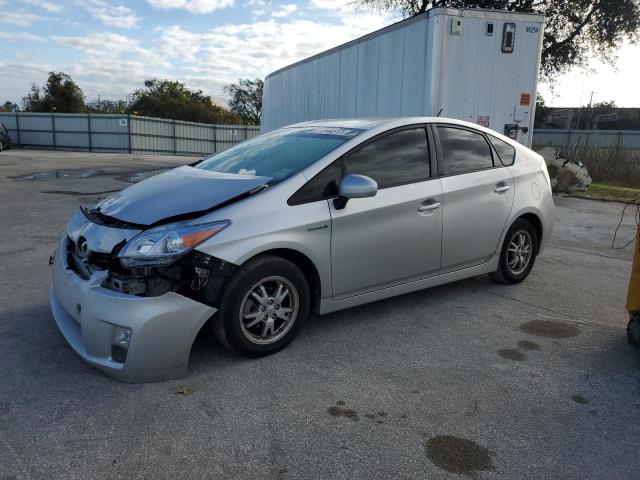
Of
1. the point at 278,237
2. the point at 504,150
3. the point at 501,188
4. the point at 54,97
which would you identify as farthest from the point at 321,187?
the point at 54,97

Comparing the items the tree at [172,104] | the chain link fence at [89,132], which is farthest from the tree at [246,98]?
the chain link fence at [89,132]

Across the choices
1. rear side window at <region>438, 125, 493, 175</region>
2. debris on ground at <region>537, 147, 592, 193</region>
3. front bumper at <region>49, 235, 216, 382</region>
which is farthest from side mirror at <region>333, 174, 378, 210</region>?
debris on ground at <region>537, 147, 592, 193</region>

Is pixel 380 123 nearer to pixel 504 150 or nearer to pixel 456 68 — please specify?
pixel 504 150

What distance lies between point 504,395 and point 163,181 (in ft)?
9.22

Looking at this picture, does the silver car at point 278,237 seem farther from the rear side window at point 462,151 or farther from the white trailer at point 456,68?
the white trailer at point 456,68

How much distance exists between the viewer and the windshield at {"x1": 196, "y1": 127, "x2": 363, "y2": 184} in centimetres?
399

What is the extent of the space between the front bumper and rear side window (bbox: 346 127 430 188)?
5.27ft

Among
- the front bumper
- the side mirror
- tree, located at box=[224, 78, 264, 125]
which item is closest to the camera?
the front bumper

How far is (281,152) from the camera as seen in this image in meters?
4.29

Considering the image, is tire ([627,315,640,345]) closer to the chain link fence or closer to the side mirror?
the side mirror

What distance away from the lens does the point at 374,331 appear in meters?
4.21

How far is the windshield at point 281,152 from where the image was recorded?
3986mm

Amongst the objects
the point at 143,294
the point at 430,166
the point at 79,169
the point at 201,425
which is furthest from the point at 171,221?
the point at 79,169

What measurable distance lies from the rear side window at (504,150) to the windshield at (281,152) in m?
1.59
